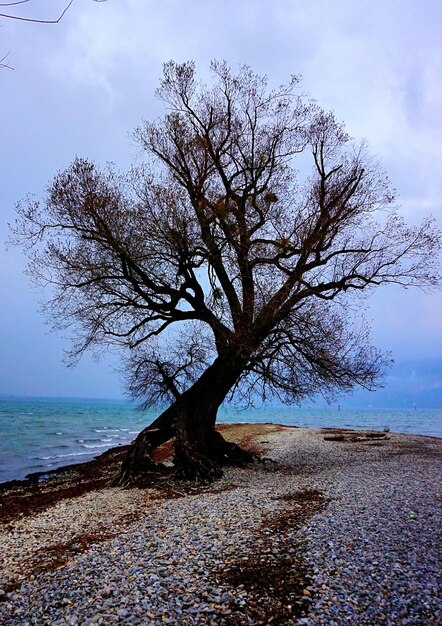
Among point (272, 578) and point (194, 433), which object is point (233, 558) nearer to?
point (272, 578)

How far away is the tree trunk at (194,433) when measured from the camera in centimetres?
1401

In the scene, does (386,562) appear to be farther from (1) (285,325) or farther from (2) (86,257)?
(2) (86,257)

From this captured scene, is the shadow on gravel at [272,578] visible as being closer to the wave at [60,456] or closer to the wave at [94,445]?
the wave at [60,456]

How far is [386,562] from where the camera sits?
251 inches

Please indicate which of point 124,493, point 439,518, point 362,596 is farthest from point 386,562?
point 124,493

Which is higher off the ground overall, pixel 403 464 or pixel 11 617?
pixel 403 464

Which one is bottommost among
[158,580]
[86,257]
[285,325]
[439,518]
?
[158,580]

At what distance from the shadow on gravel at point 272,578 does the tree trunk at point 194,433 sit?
601cm

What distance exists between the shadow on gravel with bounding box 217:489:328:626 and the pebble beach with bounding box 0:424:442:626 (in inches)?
0.7

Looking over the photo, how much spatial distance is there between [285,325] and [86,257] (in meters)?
6.90

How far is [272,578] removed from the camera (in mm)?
5934

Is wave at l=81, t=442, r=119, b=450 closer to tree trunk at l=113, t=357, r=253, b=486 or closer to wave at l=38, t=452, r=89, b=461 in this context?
wave at l=38, t=452, r=89, b=461

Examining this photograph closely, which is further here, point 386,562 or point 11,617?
point 386,562

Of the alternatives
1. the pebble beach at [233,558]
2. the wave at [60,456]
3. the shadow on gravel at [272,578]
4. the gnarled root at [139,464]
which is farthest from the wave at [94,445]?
the shadow on gravel at [272,578]
